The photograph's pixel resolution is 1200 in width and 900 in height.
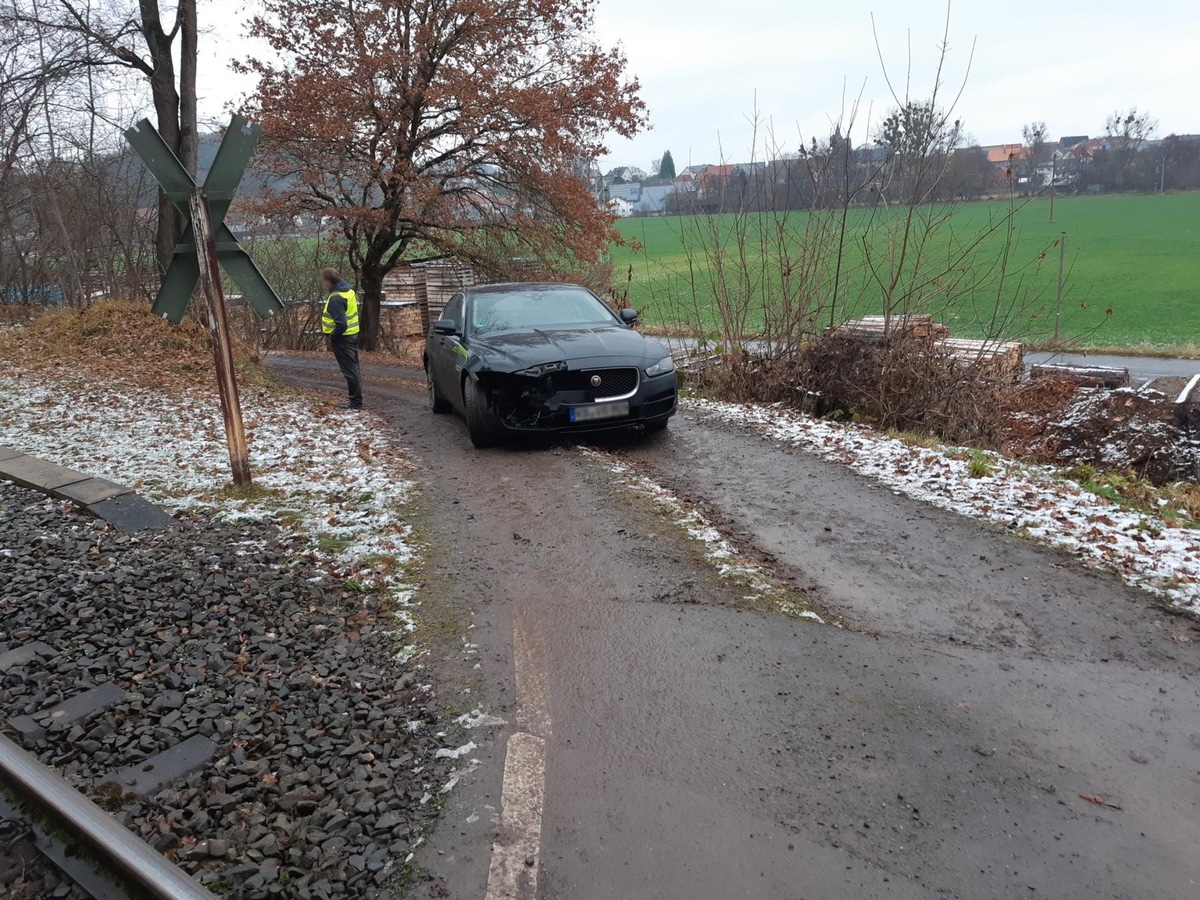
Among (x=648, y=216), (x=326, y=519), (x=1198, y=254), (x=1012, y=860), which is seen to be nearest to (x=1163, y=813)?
(x=1012, y=860)

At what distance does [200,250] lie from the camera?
6.09m

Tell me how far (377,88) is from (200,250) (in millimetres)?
14612

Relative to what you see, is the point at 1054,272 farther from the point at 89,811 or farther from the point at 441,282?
the point at 89,811

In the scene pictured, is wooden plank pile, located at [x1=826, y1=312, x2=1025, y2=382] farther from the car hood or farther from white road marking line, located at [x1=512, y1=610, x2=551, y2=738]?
white road marking line, located at [x1=512, y1=610, x2=551, y2=738]

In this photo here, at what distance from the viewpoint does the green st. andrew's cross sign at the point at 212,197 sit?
5.73 meters

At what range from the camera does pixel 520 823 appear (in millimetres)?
2941

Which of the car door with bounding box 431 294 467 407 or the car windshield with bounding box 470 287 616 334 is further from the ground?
the car windshield with bounding box 470 287 616 334

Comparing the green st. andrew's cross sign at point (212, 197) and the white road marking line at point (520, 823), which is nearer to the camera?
the white road marking line at point (520, 823)

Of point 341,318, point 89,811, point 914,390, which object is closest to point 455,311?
point 341,318

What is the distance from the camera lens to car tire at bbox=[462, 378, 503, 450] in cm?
824

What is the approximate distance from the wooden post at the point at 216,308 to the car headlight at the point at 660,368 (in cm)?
385

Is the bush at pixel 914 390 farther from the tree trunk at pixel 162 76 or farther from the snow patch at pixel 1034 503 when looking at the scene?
the tree trunk at pixel 162 76

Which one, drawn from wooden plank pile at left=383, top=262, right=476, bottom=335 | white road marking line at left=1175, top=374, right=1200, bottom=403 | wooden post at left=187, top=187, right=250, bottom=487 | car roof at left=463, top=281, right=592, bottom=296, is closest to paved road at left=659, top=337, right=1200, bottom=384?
white road marking line at left=1175, top=374, right=1200, bottom=403

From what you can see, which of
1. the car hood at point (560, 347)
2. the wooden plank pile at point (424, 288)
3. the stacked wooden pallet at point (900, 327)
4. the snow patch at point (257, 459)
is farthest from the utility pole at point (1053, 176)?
the wooden plank pile at point (424, 288)
